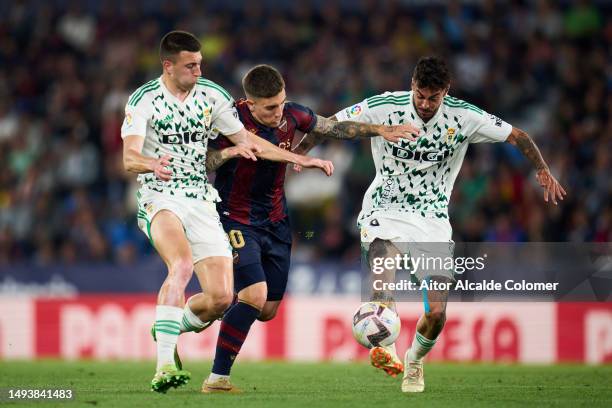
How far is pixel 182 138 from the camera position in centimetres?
933

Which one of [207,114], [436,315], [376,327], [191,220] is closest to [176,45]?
[207,114]

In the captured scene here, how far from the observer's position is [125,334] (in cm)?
1591

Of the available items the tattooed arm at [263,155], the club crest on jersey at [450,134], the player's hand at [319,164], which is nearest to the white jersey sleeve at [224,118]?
the tattooed arm at [263,155]

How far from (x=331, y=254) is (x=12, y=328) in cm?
445

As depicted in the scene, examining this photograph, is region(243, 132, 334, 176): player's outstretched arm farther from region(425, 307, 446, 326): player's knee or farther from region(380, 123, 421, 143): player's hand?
region(425, 307, 446, 326): player's knee

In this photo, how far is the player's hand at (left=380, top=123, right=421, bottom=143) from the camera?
9578 mm

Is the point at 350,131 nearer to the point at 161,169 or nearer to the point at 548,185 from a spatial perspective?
the point at 548,185

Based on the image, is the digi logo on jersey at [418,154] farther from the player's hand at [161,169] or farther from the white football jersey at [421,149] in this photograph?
the player's hand at [161,169]

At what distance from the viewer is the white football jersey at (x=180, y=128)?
9.23m

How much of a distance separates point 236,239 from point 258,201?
41 cm

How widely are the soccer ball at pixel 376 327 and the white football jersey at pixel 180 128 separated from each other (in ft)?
5.02

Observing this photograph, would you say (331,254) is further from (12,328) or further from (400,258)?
(400,258)

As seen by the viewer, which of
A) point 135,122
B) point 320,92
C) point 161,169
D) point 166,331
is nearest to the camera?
point 161,169

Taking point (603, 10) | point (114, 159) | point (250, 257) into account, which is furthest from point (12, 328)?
point (603, 10)
